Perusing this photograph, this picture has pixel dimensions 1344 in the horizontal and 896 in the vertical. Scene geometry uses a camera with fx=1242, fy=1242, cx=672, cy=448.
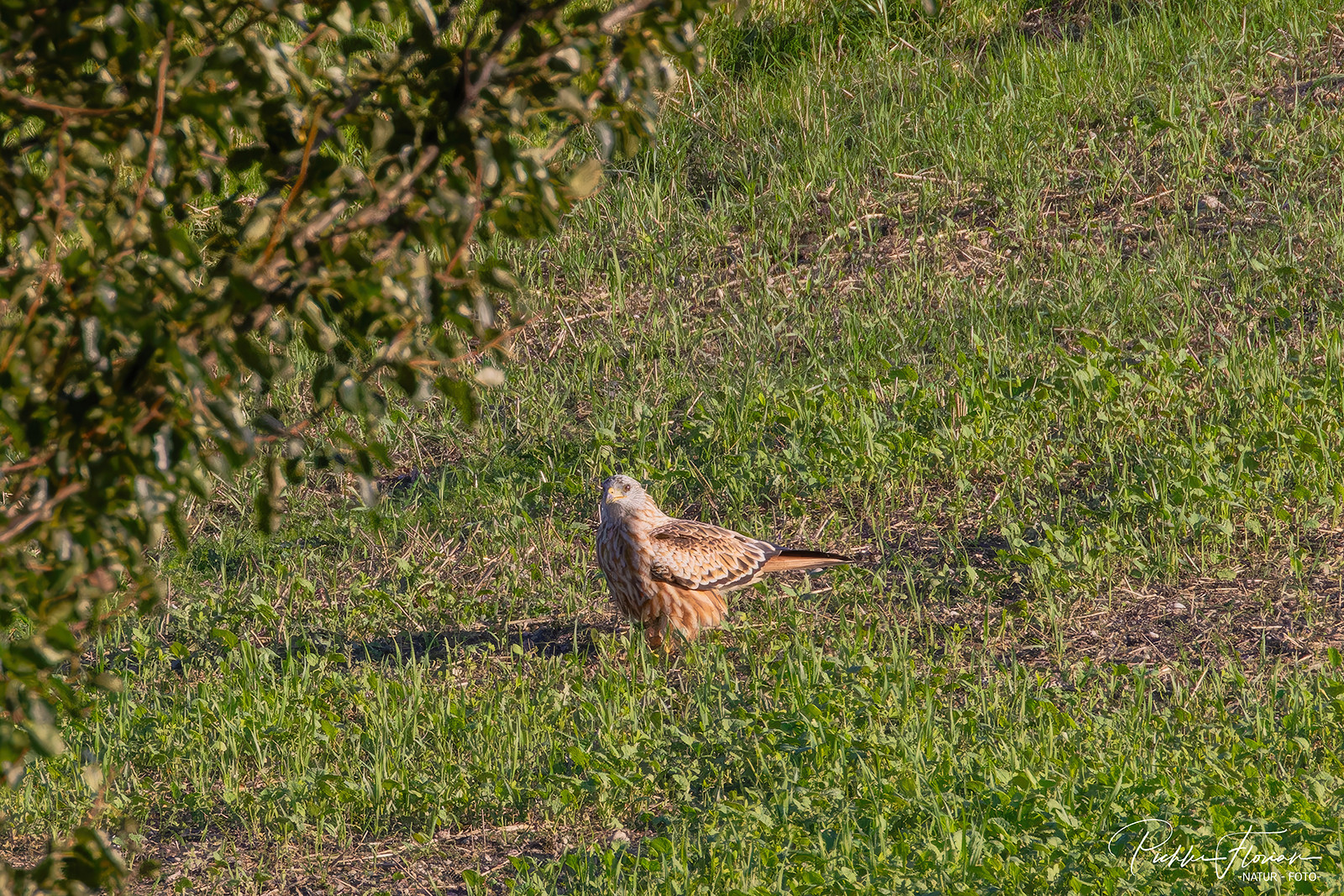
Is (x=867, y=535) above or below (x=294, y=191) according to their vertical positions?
below

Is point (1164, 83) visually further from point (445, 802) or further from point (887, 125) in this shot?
point (445, 802)

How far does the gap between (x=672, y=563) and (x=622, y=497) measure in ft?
1.71

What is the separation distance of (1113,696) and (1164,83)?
670cm

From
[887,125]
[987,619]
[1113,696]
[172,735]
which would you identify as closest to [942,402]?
[987,619]

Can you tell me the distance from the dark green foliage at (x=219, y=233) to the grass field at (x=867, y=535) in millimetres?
551

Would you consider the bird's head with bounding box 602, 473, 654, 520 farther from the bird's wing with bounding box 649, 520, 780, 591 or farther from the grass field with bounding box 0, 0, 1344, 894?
the grass field with bounding box 0, 0, 1344, 894

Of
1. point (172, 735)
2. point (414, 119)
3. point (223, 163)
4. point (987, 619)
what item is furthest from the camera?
point (987, 619)

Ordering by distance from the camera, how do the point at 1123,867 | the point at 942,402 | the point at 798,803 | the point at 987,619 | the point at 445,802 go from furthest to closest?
the point at 942,402, the point at 987,619, the point at 445,802, the point at 798,803, the point at 1123,867

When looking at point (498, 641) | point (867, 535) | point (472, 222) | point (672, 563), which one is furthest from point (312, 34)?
point (867, 535)

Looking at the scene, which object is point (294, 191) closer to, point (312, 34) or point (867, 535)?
point (312, 34)

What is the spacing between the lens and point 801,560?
662cm

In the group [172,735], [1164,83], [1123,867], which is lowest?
[1123,867]

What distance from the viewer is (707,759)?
16.7 feet
